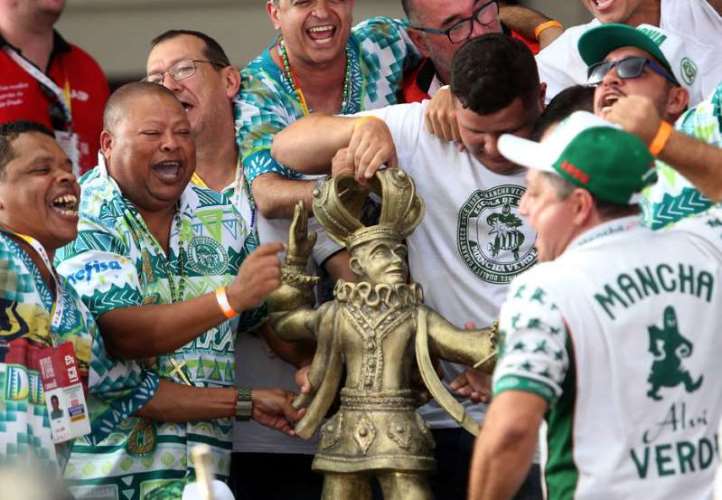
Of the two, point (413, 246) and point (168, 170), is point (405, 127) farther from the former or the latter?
point (168, 170)

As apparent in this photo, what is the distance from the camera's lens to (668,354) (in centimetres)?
396

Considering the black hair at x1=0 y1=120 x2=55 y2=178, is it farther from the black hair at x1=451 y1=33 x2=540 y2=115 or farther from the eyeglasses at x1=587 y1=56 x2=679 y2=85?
the eyeglasses at x1=587 y1=56 x2=679 y2=85

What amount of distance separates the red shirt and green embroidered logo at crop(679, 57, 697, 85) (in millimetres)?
2181

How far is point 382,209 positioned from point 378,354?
1.33 feet

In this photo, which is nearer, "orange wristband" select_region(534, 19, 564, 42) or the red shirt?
"orange wristband" select_region(534, 19, 564, 42)

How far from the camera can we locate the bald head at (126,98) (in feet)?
17.3

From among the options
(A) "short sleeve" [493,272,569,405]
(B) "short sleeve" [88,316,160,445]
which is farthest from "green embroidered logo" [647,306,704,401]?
(B) "short sleeve" [88,316,160,445]

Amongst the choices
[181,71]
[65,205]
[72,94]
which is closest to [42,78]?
[72,94]

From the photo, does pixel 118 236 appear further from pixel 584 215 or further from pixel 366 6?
pixel 366 6

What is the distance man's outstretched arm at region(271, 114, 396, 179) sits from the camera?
498cm

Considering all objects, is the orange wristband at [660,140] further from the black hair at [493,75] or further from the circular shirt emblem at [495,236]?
the circular shirt emblem at [495,236]

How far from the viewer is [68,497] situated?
411cm

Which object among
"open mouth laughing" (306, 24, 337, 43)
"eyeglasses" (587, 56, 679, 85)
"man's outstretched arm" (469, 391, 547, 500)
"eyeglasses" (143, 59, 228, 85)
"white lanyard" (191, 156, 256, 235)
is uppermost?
"open mouth laughing" (306, 24, 337, 43)

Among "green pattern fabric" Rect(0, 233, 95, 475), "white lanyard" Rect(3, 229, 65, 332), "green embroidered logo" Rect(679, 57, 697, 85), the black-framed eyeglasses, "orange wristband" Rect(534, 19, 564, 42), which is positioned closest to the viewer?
"green pattern fabric" Rect(0, 233, 95, 475)
